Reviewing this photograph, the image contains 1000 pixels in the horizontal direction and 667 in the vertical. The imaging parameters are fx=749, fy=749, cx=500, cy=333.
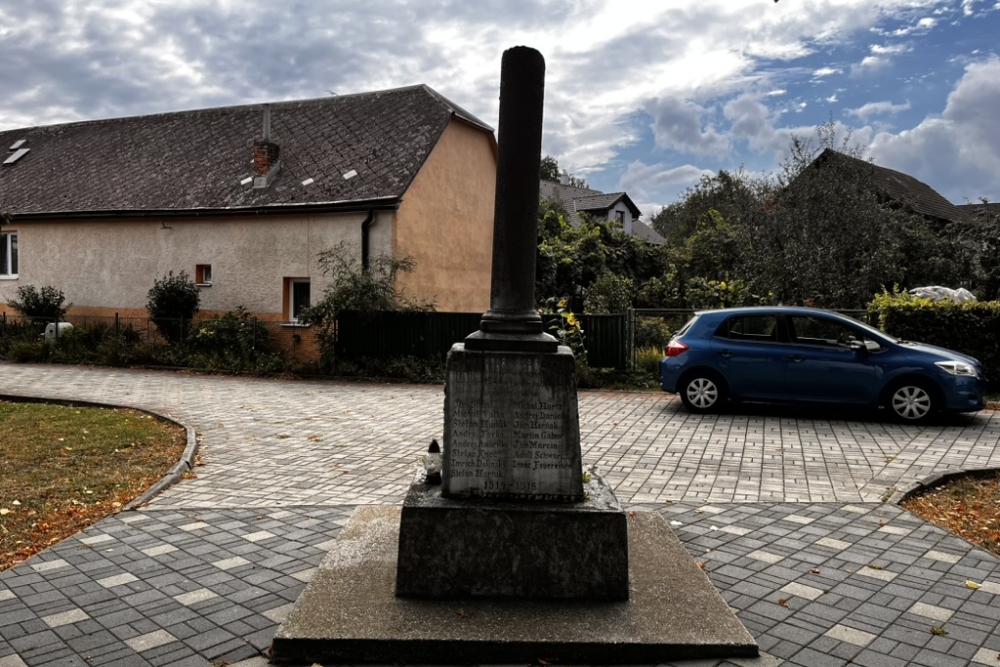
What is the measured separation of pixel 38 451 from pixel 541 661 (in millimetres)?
7216

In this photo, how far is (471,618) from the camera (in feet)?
12.6

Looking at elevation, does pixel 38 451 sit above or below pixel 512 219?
below

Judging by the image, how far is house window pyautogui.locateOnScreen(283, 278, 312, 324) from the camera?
1995 centimetres

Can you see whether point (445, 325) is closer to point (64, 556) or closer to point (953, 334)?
point (953, 334)

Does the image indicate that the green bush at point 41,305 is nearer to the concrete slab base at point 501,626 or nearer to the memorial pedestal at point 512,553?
the concrete slab base at point 501,626

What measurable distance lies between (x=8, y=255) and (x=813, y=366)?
81.9 ft

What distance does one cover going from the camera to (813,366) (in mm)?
11023

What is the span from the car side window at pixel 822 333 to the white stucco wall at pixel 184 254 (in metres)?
10.5

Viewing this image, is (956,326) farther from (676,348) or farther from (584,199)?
(584,199)

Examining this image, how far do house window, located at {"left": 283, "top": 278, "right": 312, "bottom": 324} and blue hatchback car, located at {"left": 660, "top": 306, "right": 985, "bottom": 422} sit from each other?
11.4 metres

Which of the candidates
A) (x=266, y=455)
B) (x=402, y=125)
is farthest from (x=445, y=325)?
(x=266, y=455)

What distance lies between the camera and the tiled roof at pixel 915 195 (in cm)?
3278

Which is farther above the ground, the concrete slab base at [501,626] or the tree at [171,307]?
the tree at [171,307]

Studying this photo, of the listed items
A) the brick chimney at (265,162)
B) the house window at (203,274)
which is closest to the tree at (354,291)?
the brick chimney at (265,162)
